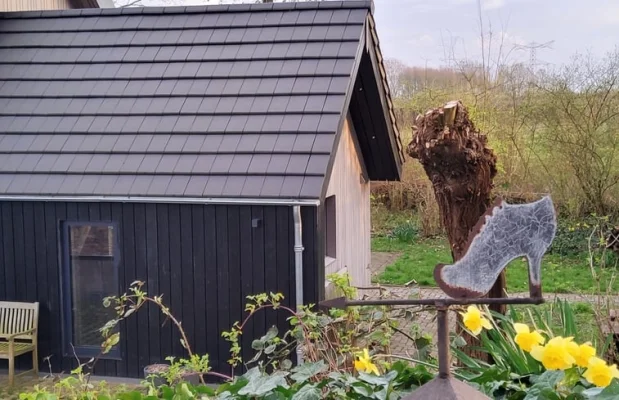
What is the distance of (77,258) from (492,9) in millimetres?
13632

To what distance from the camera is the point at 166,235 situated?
735 centimetres

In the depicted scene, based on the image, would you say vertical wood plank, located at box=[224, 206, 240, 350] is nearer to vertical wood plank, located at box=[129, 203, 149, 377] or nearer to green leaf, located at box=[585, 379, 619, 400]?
vertical wood plank, located at box=[129, 203, 149, 377]

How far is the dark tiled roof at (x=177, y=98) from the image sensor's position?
24.1 feet

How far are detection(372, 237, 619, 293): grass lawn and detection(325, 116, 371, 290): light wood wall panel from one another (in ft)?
7.37

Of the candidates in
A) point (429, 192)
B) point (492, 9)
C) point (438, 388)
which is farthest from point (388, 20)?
point (438, 388)

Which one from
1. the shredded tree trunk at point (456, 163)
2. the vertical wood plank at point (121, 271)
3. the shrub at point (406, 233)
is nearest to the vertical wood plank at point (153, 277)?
the vertical wood plank at point (121, 271)

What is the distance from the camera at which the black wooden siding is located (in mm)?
7133

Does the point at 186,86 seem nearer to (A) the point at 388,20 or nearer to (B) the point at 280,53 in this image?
(B) the point at 280,53

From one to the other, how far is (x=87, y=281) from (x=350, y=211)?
3887 mm

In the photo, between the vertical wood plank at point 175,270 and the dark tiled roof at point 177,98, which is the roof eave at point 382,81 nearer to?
the dark tiled roof at point 177,98

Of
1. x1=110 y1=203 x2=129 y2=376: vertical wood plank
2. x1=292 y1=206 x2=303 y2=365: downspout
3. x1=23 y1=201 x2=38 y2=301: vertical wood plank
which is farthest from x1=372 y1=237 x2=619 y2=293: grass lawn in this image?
x1=23 y1=201 x2=38 y2=301: vertical wood plank

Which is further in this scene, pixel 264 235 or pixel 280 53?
pixel 280 53

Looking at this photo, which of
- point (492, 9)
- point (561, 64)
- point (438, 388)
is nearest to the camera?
point (438, 388)

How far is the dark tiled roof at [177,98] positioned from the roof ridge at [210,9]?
0.02 m
